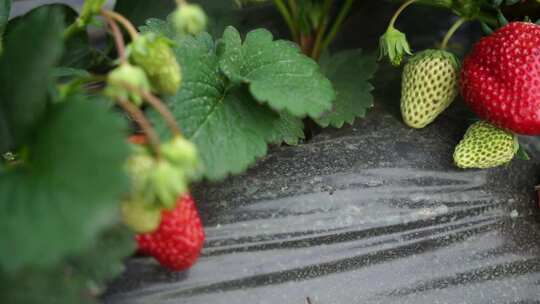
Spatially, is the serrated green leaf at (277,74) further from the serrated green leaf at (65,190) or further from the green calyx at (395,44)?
the serrated green leaf at (65,190)

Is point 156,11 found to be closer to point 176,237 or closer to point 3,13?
point 3,13

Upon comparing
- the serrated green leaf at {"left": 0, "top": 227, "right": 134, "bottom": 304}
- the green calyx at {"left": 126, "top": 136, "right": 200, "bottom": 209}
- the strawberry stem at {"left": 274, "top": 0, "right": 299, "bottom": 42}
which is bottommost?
the serrated green leaf at {"left": 0, "top": 227, "right": 134, "bottom": 304}

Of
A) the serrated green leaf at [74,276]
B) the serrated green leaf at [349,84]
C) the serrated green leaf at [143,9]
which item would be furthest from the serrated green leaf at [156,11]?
the serrated green leaf at [74,276]

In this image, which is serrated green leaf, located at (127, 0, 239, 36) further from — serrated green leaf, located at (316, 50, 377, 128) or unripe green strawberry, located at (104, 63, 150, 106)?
unripe green strawberry, located at (104, 63, 150, 106)

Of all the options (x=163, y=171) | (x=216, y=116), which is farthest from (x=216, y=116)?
(x=163, y=171)

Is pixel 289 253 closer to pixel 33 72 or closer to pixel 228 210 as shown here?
pixel 228 210

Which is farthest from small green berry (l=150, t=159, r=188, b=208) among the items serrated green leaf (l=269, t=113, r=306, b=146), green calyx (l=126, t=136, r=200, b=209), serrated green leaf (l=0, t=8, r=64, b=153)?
serrated green leaf (l=269, t=113, r=306, b=146)
